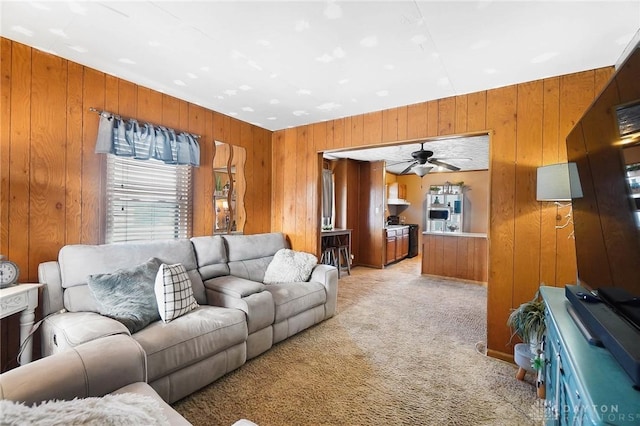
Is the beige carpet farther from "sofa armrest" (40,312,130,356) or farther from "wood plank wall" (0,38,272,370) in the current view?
"wood plank wall" (0,38,272,370)

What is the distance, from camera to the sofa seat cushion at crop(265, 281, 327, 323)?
106 inches

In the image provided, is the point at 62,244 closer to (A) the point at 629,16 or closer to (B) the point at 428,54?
(B) the point at 428,54

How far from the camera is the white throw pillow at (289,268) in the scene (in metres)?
3.21

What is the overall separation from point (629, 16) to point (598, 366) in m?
2.05

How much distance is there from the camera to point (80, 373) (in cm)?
123

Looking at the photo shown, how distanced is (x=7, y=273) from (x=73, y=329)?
704 millimetres

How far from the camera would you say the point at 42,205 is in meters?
2.17

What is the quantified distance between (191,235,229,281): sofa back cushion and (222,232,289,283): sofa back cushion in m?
0.11

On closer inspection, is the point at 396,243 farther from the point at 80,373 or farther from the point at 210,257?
the point at 80,373

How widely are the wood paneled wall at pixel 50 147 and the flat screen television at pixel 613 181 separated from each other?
11.1ft

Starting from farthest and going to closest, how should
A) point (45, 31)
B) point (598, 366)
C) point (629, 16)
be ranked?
point (45, 31), point (629, 16), point (598, 366)

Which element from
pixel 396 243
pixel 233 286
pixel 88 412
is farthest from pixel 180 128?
pixel 396 243

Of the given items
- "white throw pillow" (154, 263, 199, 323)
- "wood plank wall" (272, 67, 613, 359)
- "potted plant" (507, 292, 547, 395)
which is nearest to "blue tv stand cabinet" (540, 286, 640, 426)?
"potted plant" (507, 292, 547, 395)

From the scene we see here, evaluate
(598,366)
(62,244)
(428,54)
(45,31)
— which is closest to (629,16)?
(428,54)
